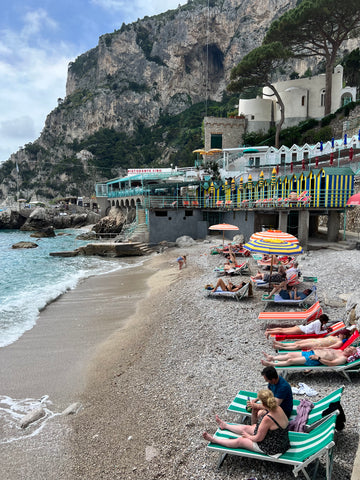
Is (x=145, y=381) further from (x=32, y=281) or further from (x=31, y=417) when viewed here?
(x=32, y=281)

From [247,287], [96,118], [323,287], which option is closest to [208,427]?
[247,287]

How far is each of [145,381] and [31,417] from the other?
6.69 ft

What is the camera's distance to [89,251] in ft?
81.2

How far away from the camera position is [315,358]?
17.2ft

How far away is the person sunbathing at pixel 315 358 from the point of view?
16.8 ft

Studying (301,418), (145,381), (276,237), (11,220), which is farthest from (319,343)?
(11,220)

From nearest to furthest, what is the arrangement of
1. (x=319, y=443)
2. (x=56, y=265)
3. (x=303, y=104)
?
1. (x=319, y=443)
2. (x=56, y=265)
3. (x=303, y=104)

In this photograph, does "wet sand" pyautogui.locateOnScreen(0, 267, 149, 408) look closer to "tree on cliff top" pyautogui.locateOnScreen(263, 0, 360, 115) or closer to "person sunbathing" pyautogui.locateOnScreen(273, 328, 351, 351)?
"person sunbathing" pyautogui.locateOnScreen(273, 328, 351, 351)

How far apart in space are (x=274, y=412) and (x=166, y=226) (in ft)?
75.7

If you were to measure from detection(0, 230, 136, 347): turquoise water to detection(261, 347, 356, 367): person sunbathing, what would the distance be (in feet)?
24.1

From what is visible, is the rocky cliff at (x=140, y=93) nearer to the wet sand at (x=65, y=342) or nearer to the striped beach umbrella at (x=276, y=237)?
the wet sand at (x=65, y=342)

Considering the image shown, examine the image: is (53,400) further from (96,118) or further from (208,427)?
(96,118)

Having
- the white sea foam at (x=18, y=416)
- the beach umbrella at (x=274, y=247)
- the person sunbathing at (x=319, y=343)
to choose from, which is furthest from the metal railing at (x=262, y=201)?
the white sea foam at (x=18, y=416)

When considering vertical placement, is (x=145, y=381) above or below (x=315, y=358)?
below
